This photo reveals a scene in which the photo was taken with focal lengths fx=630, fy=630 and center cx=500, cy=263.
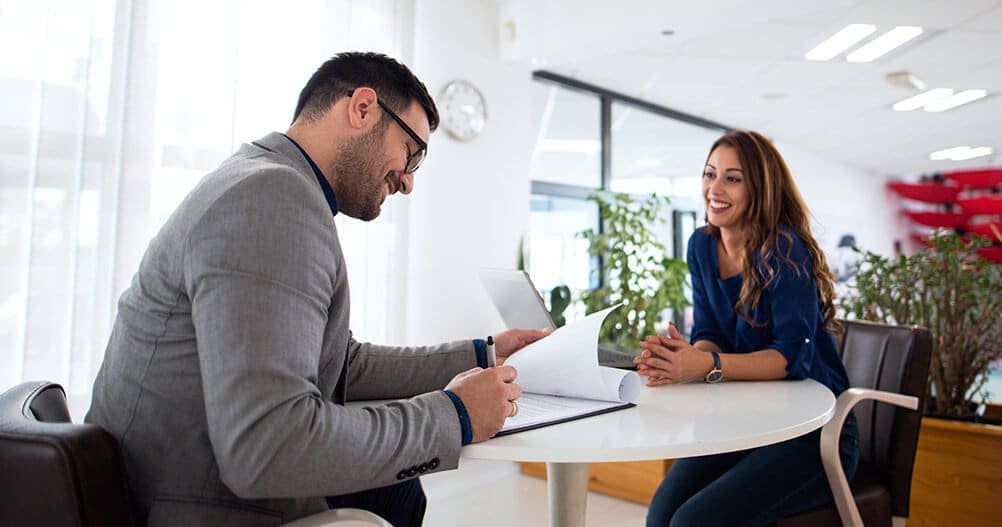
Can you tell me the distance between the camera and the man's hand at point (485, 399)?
940mm

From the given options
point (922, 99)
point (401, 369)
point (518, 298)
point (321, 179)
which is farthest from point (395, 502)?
point (922, 99)

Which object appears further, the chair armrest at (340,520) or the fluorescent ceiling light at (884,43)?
the fluorescent ceiling light at (884,43)

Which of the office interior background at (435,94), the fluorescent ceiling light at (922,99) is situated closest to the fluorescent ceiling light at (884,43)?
the office interior background at (435,94)

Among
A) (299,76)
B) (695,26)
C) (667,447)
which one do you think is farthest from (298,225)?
(695,26)

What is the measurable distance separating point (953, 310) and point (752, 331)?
5.39 ft

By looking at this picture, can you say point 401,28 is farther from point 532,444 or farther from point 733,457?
point 532,444

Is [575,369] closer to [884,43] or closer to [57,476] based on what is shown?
[57,476]

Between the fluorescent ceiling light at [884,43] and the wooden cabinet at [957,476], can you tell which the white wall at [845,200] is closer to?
the fluorescent ceiling light at [884,43]

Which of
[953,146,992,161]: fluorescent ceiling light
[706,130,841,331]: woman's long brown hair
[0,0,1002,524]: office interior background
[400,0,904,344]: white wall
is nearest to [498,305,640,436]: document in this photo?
[706,130,841,331]: woman's long brown hair

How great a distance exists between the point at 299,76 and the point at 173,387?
2244 millimetres

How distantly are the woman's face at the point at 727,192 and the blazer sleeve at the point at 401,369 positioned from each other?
93 centimetres

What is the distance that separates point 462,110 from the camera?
367 centimetres

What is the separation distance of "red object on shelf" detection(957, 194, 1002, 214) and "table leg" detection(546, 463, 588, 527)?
1173 centimetres

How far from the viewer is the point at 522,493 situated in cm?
341
